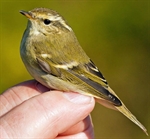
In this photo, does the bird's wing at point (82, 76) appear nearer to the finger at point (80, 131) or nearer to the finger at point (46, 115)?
the finger at point (46, 115)

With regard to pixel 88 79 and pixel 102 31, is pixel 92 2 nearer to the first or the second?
pixel 102 31

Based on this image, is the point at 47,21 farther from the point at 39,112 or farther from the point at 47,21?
the point at 39,112

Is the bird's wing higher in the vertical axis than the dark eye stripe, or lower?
lower

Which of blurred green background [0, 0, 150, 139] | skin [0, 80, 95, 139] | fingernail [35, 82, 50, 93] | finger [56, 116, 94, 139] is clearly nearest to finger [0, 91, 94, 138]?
skin [0, 80, 95, 139]

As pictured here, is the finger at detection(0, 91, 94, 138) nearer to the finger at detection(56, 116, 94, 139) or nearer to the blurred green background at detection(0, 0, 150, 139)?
the finger at detection(56, 116, 94, 139)

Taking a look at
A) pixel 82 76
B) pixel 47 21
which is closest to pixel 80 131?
pixel 82 76

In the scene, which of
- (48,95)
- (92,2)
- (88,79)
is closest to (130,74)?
(92,2)

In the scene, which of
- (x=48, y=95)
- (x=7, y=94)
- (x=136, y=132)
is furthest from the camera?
(x=136, y=132)
